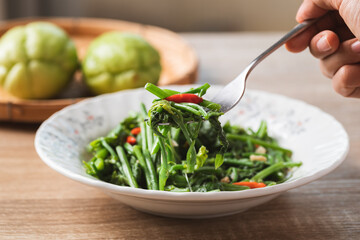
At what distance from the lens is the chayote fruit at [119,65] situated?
1919 millimetres

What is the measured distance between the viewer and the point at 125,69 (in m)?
1.92

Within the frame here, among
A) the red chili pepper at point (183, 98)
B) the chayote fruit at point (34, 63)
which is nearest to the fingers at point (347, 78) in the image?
the red chili pepper at point (183, 98)

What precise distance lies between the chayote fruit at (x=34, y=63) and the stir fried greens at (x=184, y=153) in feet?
1.92

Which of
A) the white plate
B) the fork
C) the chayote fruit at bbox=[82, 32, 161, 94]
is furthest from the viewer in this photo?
the chayote fruit at bbox=[82, 32, 161, 94]

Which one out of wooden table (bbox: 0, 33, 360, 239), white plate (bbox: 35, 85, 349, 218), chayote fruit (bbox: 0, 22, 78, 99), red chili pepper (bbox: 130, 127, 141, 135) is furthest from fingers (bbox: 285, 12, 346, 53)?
chayote fruit (bbox: 0, 22, 78, 99)

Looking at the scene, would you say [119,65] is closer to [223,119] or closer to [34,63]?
[34,63]

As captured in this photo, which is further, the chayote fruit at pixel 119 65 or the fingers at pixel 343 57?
the chayote fruit at pixel 119 65

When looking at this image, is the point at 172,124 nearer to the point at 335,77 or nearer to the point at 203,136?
the point at 203,136

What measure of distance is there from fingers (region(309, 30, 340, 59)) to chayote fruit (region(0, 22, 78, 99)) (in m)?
1.05

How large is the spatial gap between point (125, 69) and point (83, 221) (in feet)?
2.81

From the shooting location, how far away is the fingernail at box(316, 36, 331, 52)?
4.52 feet

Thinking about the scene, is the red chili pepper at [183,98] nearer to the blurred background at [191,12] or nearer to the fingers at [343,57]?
the fingers at [343,57]

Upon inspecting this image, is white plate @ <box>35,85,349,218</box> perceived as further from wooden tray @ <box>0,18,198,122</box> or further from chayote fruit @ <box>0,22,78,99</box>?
chayote fruit @ <box>0,22,78,99</box>

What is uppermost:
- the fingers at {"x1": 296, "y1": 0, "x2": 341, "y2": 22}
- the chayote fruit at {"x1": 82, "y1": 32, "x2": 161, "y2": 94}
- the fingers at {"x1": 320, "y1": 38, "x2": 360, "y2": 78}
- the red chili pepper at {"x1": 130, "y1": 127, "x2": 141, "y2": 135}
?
the fingers at {"x1": 296, "y1": 0, "x2": 341, "y2": 22}
